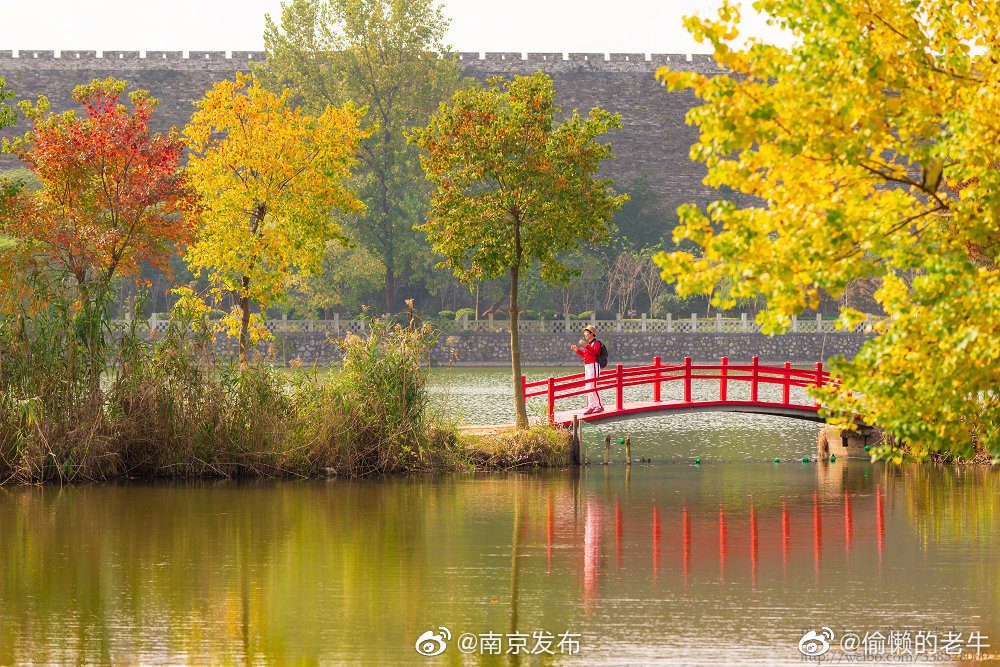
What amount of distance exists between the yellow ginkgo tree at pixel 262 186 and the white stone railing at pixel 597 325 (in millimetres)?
25492

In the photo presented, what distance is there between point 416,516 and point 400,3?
119 ft

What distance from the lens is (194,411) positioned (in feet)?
52.3

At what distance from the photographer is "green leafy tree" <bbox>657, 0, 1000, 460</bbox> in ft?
26.0

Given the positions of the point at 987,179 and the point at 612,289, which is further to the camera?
the point at 612,289

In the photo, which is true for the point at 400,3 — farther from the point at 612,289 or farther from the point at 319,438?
the point at 319,438

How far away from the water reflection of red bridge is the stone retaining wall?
3274 centimetres

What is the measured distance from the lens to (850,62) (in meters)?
8.02

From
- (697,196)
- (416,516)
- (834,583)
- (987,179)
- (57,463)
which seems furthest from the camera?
(697,196)

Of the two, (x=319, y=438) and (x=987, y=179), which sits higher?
(x=987, y=179)

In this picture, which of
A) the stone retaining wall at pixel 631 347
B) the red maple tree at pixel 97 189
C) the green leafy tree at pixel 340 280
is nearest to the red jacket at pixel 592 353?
the red maple tree at pixel 97 189

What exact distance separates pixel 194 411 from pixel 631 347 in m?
33.7

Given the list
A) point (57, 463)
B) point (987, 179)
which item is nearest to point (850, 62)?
point (987, 179)

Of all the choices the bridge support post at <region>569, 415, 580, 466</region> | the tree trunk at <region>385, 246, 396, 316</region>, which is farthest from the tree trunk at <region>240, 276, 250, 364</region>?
the tree trunk at <region>385, 246, 396, 316</region>

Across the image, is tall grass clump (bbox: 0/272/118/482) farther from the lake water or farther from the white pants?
the white pants
